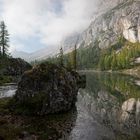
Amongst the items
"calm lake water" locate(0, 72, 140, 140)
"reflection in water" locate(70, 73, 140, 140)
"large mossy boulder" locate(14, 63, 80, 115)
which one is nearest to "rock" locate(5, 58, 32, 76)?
"reflection in water" locate(70, 73, 140, 140)

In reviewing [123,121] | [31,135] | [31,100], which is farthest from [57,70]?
[31,135]

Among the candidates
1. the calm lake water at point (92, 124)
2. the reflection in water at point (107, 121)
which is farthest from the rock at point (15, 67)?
the calm lake water at point (92, 124)

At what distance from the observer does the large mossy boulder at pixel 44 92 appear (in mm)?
41062

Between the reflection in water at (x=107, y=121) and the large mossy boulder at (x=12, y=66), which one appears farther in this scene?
the large mossy boulder at (x=12, y=66)

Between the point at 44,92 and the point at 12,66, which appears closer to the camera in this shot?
the point at 44,92

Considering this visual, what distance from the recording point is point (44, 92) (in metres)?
42.0

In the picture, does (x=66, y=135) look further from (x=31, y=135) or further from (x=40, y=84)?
(x=40, y=84)

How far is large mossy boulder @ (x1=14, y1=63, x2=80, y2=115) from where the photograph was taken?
135 feet

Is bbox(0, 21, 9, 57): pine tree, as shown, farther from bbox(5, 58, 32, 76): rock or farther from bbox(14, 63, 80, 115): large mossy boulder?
bbox(14, 63, 80, 115): large mossy boulder

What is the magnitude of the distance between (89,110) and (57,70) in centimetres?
917

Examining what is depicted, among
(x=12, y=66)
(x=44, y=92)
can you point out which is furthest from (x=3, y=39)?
(x=44, y=92)

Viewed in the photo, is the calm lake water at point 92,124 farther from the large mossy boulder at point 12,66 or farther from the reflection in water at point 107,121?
the large mossy boulder at point 12,66

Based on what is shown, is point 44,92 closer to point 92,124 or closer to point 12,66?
point 92,124

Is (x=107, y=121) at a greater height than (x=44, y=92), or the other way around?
(x=44, y=92)
